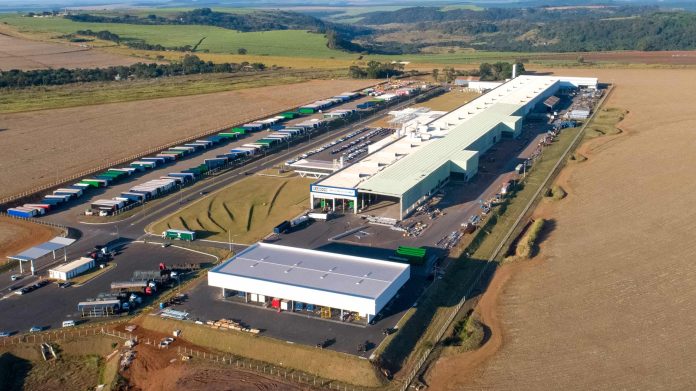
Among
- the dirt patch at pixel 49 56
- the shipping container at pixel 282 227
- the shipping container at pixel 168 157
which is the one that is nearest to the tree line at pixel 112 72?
the dirt patch at pixel 49 56

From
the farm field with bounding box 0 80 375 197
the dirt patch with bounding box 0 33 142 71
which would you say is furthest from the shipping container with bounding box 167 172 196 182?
the dirt patch with bounding box 0 33 142 71

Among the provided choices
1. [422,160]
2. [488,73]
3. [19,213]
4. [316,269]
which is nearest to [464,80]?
[488,73]

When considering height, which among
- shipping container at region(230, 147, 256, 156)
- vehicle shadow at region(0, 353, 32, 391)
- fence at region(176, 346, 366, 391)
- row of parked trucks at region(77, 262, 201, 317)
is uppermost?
shipping container at region(230, 147, 256, 156)

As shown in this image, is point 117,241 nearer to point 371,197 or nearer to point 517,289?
point 371,197

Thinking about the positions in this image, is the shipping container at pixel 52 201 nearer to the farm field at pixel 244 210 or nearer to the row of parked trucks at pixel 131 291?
the farm field at pixel 244 210

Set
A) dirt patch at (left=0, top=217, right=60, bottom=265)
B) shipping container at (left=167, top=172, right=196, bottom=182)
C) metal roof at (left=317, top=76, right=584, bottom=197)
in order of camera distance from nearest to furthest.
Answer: dirt patch at (left=0, top=217, right=60, bottom=265), metal roof at (left=317, top=76, right=584, bottom=197), shipping container at (left=167, top=172, right=196, bottom=182)

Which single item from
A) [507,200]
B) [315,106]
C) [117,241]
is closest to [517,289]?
[507,200]

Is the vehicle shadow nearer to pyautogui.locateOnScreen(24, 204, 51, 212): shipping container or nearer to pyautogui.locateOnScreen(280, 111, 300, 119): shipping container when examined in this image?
pyautogui.locateOnScreen(24, 204, 51, 212): shipping container

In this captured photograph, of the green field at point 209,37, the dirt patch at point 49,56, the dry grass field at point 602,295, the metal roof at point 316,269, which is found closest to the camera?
the dry grass field at point 602,295
